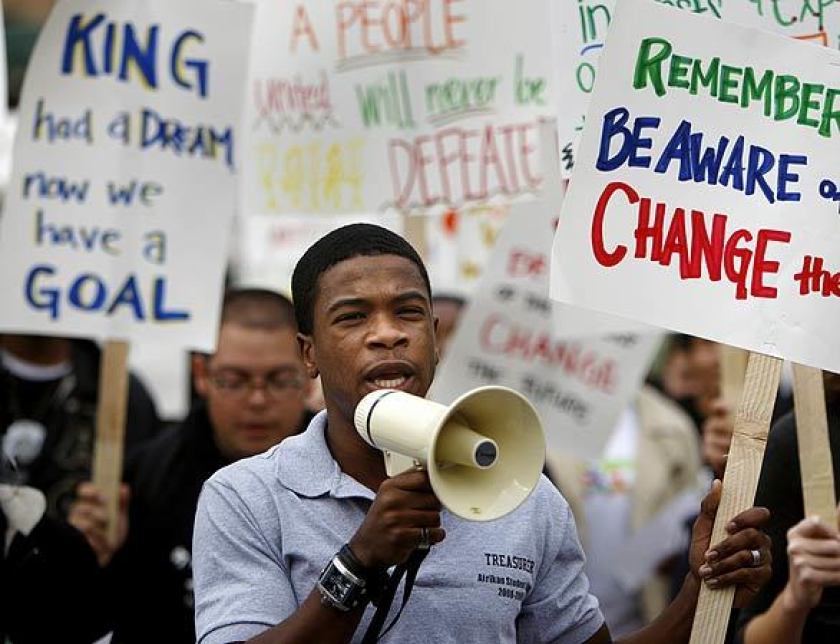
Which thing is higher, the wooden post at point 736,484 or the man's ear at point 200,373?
the man's ear at point 200,373

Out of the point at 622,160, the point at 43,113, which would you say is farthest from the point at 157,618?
the point at 622,160

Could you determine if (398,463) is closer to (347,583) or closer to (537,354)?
(347,583)

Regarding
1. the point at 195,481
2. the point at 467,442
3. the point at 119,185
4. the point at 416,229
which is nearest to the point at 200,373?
the point at 195,481

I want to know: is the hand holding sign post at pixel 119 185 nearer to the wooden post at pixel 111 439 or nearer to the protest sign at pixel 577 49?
the wooden post at pixel 111 439

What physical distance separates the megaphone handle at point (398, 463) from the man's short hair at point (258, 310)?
8.26 ft

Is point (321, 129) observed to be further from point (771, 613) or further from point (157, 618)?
point (771, 613)

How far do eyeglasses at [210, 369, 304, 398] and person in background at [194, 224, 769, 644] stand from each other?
2.04 metres

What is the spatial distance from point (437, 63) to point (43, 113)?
4.08ft

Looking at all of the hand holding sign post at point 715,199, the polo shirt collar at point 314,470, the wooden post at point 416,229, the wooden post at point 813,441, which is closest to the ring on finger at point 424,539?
the polo shirt collar at point 314,470

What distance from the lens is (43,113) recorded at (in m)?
5.17

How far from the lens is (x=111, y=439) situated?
505cm

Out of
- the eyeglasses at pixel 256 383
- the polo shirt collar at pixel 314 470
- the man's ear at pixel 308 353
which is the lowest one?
the polo shirt collar at pixel 314 470

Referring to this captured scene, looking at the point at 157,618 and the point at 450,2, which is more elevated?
the point at 450,2

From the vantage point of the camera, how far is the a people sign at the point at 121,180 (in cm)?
513
